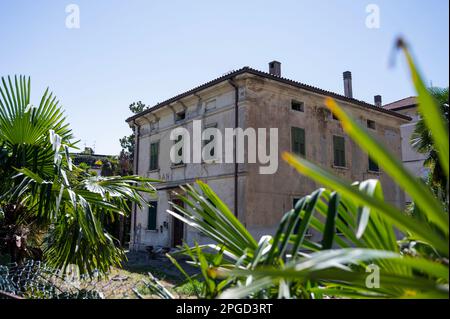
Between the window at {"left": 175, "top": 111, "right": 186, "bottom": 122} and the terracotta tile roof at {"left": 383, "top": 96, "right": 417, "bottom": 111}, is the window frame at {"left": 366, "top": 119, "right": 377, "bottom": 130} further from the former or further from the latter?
the window at {"left": 175, "top": 111, "right": 186, "bottom": 122}

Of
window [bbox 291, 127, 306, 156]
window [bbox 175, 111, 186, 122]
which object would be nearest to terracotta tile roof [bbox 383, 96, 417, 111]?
window [bbox 291, 127, 306, 156]

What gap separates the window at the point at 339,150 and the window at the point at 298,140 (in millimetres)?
1748

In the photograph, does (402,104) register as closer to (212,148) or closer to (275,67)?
(275,67)

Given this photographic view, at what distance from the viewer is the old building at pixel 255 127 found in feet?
42.2

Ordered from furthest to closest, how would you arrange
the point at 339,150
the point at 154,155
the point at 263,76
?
the point at 154,155
the point at 339,150
the point at 263,76

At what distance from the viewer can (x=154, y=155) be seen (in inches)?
672

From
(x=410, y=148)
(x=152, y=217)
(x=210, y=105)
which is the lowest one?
(x=152, y=217)

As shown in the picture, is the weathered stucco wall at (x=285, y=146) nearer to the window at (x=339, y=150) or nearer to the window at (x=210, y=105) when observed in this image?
the window at (x=339, y=150)

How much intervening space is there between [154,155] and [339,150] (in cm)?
796

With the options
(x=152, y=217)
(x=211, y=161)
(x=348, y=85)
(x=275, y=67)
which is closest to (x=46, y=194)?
(x=211, y=161)

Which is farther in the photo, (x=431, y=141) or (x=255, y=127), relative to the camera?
(x=255, y=127)

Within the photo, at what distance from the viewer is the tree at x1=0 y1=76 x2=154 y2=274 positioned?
3908mm

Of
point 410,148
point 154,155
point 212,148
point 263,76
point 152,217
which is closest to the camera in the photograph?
point 263,76
